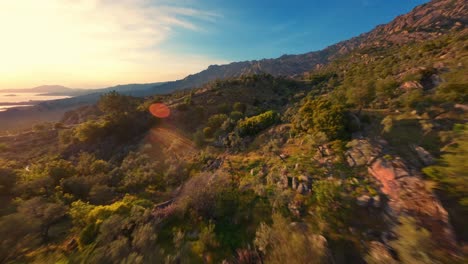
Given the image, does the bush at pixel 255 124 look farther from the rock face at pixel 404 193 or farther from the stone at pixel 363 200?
the stone at pixel 363 200

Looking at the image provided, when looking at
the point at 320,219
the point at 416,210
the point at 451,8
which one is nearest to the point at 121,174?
the point at 320,219

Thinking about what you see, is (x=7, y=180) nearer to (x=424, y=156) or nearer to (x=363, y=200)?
(x=363, y=200)

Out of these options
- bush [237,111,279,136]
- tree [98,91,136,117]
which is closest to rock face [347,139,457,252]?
bush [237,111,279,136]

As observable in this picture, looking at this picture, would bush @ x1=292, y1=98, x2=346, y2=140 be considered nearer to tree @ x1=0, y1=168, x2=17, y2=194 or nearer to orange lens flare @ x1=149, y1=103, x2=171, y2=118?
→ tree @ x1=0, y1=168, x2=17, y2=194

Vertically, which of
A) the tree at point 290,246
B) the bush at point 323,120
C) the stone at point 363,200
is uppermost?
the bush at point 323,120

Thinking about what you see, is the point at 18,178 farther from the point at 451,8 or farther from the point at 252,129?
the point at 451,8

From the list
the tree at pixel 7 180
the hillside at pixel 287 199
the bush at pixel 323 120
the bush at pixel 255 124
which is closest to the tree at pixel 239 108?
the bush at pixel 255 124

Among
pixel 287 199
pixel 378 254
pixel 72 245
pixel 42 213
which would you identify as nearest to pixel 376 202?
pixel 378 254
